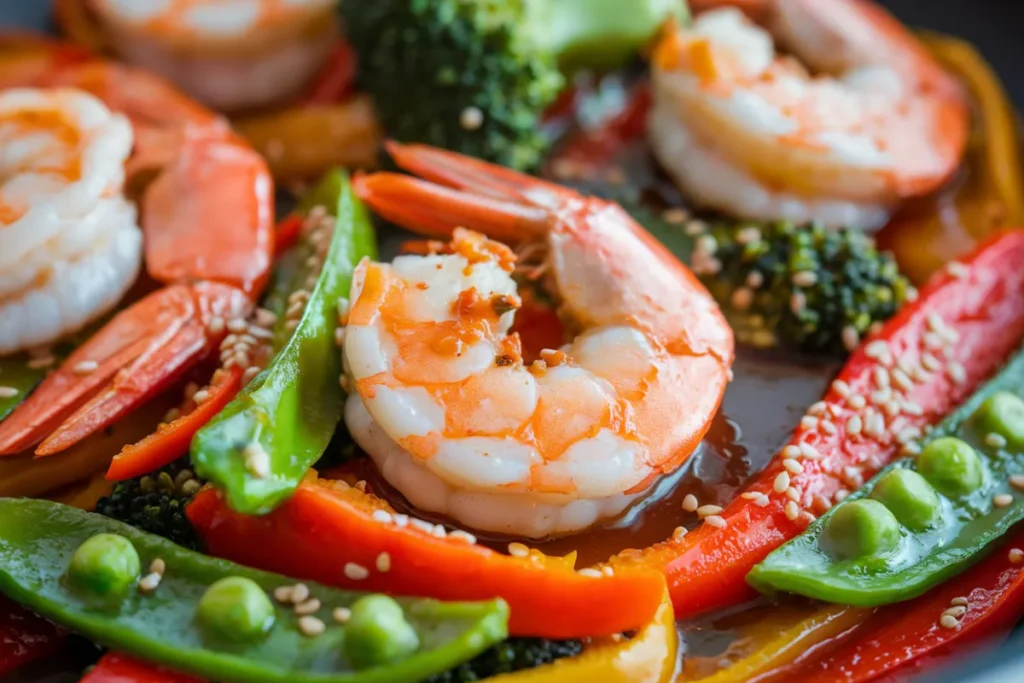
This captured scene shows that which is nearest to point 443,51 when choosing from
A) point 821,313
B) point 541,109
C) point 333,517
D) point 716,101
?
point 541,109

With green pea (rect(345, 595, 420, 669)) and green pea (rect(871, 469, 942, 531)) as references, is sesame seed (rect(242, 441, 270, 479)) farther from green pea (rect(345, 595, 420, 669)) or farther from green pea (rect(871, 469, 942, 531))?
green pea (rect(871, 469, 942, 531))

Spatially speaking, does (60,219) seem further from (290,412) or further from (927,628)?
(927,628)

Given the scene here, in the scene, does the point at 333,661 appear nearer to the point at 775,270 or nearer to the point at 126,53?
the point at 775,270

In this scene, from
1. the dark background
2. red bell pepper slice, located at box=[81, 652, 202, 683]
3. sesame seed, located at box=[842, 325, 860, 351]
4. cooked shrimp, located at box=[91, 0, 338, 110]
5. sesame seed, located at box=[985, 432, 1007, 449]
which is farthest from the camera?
the dark background

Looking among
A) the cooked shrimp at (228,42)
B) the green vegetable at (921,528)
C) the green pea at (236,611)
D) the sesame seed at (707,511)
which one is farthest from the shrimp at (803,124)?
the green pea at (236,611)

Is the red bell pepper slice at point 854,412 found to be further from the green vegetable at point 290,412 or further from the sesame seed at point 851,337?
the green vegetable at point 290,412

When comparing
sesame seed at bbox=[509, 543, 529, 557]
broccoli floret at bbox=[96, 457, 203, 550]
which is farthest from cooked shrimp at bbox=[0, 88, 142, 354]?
sesame seed at bbox=[509, 543, 529, 557]
